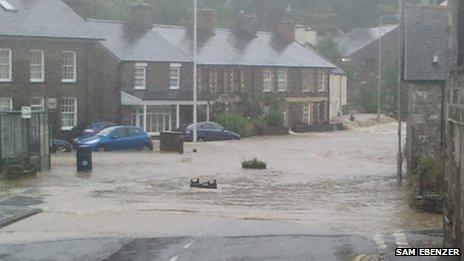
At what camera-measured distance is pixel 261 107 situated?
66188 millimetres

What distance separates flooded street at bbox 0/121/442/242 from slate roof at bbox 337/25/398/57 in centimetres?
5520

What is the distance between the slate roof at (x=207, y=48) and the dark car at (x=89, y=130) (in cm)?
709

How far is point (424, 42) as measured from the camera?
105ft

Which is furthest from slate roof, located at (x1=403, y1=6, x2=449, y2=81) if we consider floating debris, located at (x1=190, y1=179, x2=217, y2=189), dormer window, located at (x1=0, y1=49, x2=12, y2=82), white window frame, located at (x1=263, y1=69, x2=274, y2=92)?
white window frame, located at (x1=263, y1=69, x2=274, y2=92)

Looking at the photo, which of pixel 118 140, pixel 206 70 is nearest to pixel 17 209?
pixel 118 140

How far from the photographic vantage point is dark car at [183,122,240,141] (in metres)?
53.3

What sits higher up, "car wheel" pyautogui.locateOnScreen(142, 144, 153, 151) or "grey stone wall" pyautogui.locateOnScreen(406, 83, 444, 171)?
"grey stone wall" pyautogui.locateOnScreen(406, 83, 444, 171)

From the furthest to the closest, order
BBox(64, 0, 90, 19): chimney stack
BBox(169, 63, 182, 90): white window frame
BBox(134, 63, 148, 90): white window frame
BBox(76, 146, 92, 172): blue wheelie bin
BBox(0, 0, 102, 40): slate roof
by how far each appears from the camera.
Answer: BBox(169, 63, 182, 90): white window frame → BBox(134, 63, 148, 90): white window frame → BBox(64, 0, 90, 19): chimney stack → BBox(0, 0, 102, 40): slate roof → BBox(76, 146, 92, 172): blue wheelie bin

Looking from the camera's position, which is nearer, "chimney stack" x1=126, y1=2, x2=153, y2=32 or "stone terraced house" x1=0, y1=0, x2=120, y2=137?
"stone terraced house" x1=0, y1=0, x2=120, y2=137

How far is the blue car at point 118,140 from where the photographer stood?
146ft

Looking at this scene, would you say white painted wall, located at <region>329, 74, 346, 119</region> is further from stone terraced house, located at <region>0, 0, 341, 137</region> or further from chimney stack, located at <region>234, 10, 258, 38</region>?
chimney stack, located at <region>234, 10, 258, 38</region>

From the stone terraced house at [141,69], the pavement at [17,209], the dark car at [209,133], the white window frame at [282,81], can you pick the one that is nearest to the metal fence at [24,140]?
the pavement at [17,209]

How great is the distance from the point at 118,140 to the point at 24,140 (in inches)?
512

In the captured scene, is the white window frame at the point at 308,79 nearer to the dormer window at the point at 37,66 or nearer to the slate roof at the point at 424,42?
the dormer window at the point at 37,66
